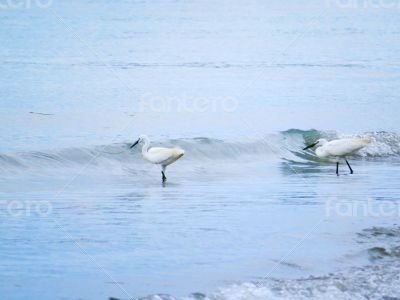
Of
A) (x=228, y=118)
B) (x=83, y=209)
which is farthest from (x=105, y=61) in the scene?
(x=83, y=209)

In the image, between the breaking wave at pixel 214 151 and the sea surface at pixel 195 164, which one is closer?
the sea surface at pixel 195 164

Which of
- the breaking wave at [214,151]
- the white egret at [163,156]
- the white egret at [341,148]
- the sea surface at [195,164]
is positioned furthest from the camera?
the breaking wave at [214,151]

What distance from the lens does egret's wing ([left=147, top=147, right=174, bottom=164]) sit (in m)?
14.5

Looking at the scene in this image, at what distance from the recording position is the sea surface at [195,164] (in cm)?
891

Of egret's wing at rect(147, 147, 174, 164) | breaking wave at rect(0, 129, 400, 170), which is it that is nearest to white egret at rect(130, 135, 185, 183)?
egret's wing at rect(147, 147, 174, 164)

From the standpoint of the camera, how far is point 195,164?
656 inches

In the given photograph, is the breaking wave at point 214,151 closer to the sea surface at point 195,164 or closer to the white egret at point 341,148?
the sea surface at point 195,164

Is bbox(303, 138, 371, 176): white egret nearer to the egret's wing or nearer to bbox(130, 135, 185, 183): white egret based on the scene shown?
bbox(130, 135, 185, 183): white egret

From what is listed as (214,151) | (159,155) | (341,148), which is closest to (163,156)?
(159,155)

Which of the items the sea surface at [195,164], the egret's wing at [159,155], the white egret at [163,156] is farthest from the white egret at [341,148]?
the egret's wing at [159,155]

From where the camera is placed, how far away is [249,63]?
99.8 feet

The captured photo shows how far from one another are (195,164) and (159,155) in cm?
215

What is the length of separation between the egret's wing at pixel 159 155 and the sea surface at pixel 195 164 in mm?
340

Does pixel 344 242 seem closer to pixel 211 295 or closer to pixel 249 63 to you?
pixel 211 295
